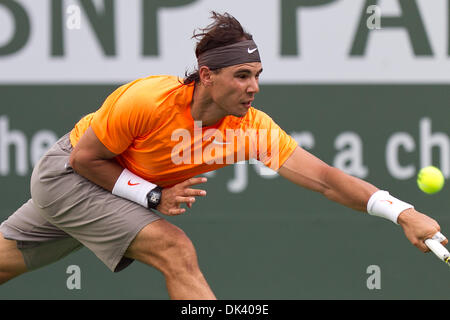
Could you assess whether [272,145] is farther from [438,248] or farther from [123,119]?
[438,248]

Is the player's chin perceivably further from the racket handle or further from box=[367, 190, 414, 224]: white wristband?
the racket handle

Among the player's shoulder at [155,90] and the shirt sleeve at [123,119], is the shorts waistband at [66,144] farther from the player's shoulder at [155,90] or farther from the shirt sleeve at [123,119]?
the player's shoulder at [155,90]

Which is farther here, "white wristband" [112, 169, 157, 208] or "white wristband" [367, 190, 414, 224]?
"white wristband" [112, 169, 157, 208]

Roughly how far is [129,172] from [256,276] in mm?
1890

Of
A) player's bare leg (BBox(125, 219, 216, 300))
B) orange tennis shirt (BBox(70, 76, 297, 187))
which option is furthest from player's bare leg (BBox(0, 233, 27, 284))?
player's bare leg (BBox(125, 219, 216, 300))

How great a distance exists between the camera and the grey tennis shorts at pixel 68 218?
12.9 feet

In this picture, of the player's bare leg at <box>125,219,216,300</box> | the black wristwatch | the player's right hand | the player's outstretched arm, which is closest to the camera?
the player's outstretched arm

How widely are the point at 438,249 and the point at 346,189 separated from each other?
58 cm

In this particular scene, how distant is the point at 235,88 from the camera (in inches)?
152

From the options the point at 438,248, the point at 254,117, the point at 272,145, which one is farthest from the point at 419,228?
the point at 254,117

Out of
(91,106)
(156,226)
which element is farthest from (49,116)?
(156,226)

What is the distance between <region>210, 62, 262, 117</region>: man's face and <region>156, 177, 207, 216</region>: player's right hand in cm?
38

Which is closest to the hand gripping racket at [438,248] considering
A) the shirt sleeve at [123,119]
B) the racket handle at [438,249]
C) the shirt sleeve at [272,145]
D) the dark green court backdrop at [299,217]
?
the racket handle at [438,249]

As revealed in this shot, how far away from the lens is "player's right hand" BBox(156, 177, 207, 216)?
12.4ft
